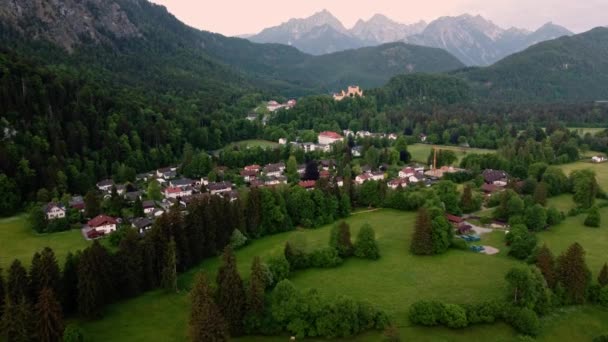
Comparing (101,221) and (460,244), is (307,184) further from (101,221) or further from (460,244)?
(101,221)

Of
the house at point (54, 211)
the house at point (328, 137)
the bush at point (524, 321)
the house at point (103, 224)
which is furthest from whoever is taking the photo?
the house at point (328, 137)

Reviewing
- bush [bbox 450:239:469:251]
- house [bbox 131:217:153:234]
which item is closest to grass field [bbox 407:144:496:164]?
bush [bbox 450:239:469:251]

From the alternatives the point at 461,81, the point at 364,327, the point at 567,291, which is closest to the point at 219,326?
the point at 364,327

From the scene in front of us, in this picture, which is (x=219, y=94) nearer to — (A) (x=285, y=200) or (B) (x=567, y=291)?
(A) (x=285, y=200)

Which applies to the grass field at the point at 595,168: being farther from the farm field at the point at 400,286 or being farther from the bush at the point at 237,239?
the bush at the point at 237,239

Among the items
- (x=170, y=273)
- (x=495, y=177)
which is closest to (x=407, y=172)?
(x=495, y=177)

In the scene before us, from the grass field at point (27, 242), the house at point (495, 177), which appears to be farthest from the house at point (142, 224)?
the house at point (495, 177)
